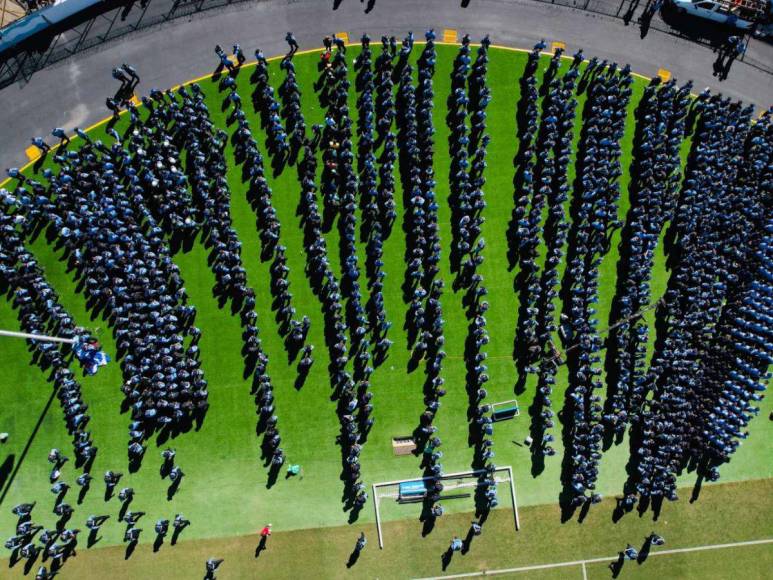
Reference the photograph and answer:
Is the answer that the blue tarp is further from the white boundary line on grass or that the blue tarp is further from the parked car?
the white boundary line on grass

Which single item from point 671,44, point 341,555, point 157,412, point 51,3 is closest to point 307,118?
point 51,3

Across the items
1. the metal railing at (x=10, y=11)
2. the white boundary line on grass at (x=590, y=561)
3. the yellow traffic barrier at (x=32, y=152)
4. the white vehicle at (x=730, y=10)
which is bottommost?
the white boundary line on grass at (x=590, y=561)

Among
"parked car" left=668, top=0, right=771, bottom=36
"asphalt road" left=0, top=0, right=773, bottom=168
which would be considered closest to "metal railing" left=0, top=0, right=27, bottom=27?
"asphalt road" left=0, top=0, right=773, bottom=168

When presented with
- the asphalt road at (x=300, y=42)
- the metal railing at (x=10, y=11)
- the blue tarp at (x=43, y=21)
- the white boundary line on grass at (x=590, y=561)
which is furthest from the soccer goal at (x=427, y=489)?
the metal railing at (x=10, y=11)

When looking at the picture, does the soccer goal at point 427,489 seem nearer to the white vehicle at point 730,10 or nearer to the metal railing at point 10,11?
the white vehicle at point 730,10

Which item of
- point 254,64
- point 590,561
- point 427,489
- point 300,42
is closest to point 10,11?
point 254,64

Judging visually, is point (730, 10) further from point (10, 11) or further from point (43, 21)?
point (10, 11)
